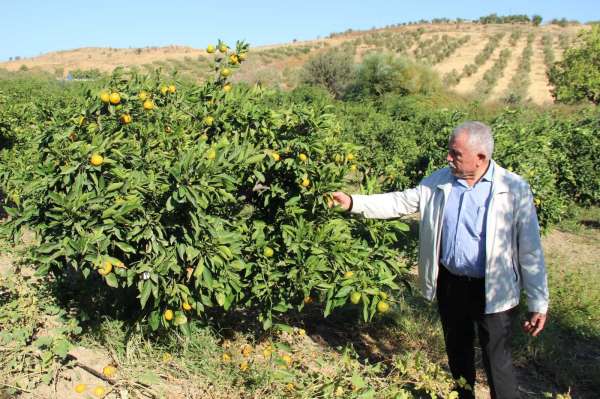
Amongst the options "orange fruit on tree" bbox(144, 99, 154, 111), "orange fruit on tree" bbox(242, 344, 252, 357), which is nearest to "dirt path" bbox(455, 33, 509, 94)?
"orange fruit on tree" bbox(242, 344, 252, 357)

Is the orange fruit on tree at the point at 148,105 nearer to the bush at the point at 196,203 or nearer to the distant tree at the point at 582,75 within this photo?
the bush at the point at 196,203

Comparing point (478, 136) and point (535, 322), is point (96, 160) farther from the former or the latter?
point (535, 322)

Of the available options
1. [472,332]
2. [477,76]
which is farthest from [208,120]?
[477,76]

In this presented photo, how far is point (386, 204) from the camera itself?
2648 millimetres

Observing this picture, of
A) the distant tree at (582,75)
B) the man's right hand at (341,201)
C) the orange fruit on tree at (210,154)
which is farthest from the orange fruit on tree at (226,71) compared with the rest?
the distant tree at (582,75)

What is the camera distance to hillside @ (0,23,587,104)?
3169cm

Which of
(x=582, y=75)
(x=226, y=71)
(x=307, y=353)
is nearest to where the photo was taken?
(x=226, y=71)

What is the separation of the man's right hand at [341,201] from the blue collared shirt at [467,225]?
1.60ft

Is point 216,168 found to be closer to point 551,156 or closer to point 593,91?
point 551,156

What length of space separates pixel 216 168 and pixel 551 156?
6.30 metres

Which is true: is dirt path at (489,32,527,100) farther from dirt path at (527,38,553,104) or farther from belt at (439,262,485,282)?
belt at (439,262,485,282)

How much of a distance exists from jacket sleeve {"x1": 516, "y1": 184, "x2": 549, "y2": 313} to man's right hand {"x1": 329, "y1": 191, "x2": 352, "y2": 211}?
31.8 inches

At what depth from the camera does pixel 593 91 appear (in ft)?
61.5

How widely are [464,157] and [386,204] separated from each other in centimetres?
52
